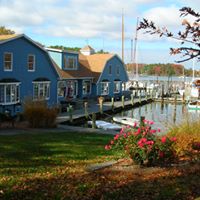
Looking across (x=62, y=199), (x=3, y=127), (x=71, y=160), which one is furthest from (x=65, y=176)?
(x=3, y=127)

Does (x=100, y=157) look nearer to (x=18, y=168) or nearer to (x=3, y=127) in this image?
(x=18, y=168)

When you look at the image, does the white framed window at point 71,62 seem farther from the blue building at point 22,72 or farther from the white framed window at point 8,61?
the white framed window at point 8,61

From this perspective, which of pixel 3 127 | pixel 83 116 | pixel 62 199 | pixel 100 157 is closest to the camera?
pixel 62 199

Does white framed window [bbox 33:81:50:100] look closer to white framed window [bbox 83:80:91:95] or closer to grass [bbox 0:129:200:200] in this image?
white framed window [bbox 83:80:91:95]

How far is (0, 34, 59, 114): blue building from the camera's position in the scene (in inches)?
1195

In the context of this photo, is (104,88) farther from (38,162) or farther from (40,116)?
(38,162)

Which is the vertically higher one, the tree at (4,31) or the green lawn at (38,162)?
the tree at (4,31)

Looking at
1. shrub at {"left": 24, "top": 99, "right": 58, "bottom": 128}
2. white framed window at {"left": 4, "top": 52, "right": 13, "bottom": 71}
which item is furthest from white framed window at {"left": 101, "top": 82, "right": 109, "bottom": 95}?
shrub at {"left": 24, "top": 99, "right": 58, "bottom": 128}

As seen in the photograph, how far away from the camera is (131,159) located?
10578 millimetres

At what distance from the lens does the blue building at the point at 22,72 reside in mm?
30359

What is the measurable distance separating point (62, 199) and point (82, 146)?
8.58 meters

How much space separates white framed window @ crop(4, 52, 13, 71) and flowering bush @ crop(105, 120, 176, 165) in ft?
72.7

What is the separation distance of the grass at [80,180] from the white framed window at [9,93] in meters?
18.5

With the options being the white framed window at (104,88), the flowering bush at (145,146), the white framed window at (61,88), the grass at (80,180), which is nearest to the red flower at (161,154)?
the flowering bush at (145,146)
